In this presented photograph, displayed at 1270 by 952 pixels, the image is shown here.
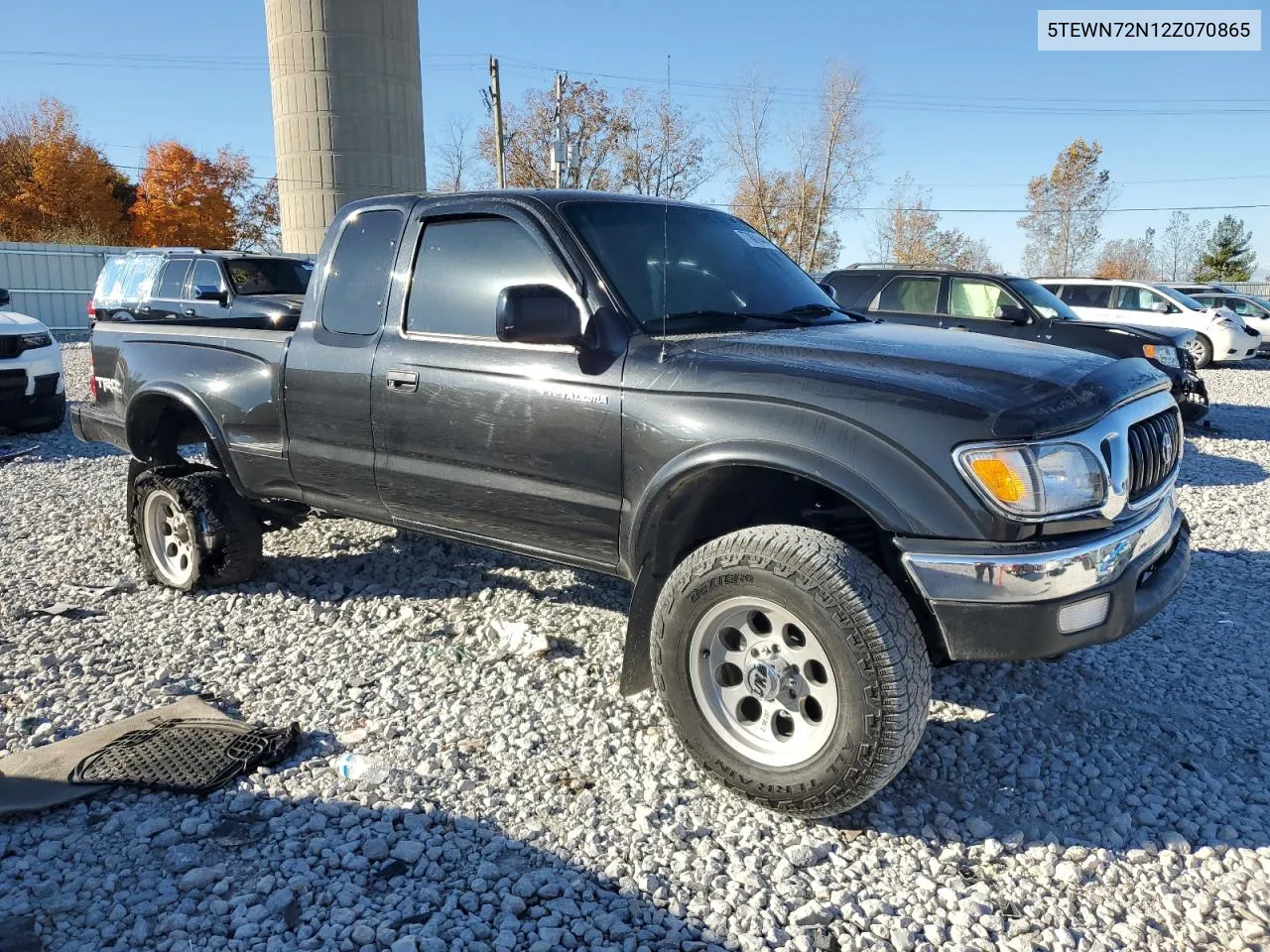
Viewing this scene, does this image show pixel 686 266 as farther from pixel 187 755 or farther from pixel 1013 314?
pixel 1013 314

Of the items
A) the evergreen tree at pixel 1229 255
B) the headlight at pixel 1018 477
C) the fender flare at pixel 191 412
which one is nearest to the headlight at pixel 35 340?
the fender flare at pixel 191 412

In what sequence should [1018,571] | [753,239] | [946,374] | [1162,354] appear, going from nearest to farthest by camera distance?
[1018,571] < [946,374] < [753,239] < [1162,354]

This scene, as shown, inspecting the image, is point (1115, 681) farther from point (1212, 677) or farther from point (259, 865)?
point (259, 865)

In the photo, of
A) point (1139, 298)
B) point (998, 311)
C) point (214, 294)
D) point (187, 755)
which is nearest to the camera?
point (187, 755)

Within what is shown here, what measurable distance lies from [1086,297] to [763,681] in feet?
56.2

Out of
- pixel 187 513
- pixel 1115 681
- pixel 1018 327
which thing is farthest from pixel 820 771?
pixel 1018 327

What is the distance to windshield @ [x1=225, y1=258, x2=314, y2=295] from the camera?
12.7 m

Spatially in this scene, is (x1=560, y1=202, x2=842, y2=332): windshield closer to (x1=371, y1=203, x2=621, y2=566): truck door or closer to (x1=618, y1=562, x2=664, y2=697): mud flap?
(x1=371, y1=203, x2=621, y2=566): truck door

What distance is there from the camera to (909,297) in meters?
10.0

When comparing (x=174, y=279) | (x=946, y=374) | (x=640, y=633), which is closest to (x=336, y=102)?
(x=174, y=279)

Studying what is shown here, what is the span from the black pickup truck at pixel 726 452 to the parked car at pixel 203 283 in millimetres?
8153

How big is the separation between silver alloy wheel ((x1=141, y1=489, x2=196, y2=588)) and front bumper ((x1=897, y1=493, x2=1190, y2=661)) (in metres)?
3.88

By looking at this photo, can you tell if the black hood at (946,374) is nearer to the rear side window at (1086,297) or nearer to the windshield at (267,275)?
the windshield at (267,275)

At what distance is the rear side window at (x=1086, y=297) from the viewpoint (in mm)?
17359
